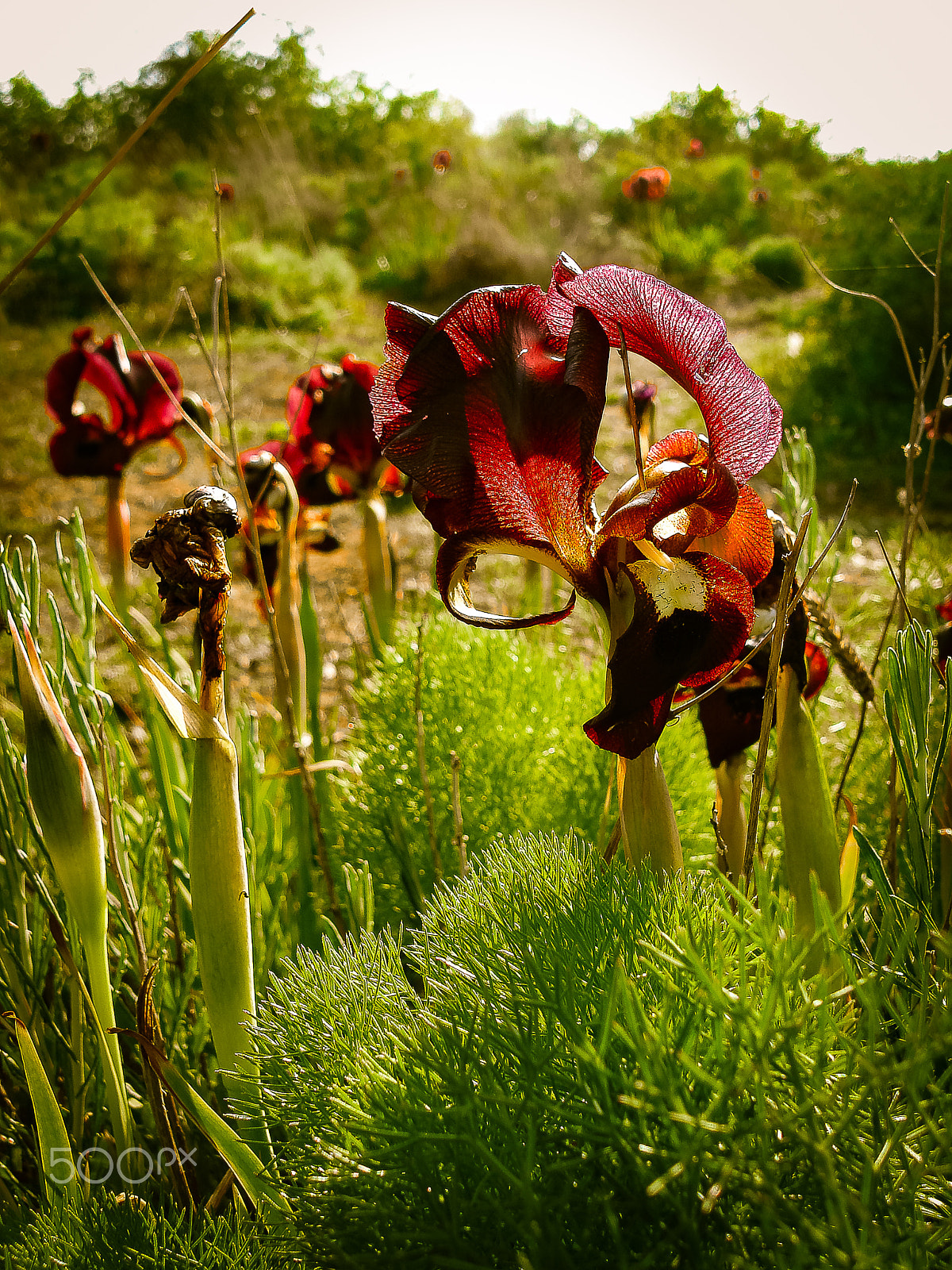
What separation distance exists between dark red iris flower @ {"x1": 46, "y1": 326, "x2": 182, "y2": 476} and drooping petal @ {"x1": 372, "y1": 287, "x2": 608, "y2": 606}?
826 mm

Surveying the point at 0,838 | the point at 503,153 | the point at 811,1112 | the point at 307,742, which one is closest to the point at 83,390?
the point at 307,742

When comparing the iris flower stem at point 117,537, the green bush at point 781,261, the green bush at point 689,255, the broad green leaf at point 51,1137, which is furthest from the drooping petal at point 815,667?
the green bush at point 781,261

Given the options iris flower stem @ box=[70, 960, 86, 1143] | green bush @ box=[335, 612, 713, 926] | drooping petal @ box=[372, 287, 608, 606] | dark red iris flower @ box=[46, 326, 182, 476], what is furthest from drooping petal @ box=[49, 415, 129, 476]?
drooping petal @ box=[372, 287, 608, 606]

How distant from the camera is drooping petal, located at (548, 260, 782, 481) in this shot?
1.20 ft

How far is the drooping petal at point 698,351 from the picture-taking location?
0.37 metres

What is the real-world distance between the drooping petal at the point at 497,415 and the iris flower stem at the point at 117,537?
0.72 meters

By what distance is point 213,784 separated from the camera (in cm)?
41

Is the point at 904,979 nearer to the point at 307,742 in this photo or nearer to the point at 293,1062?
the point at 293,1062

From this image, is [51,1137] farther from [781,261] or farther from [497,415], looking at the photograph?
[781,261]

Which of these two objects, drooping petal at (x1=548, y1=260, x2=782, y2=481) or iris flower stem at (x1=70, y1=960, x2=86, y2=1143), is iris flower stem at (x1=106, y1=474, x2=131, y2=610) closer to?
iris flower stem at (x1=70, y1=960, x2=86, y2=1143)

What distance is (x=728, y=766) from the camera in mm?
531

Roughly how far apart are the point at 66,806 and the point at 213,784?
8cm

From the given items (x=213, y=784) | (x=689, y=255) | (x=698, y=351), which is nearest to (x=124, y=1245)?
(x=213, y=784)

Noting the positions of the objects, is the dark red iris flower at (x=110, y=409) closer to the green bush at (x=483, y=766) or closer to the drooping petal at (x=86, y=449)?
the drooping petal at (x=86, y=449)
